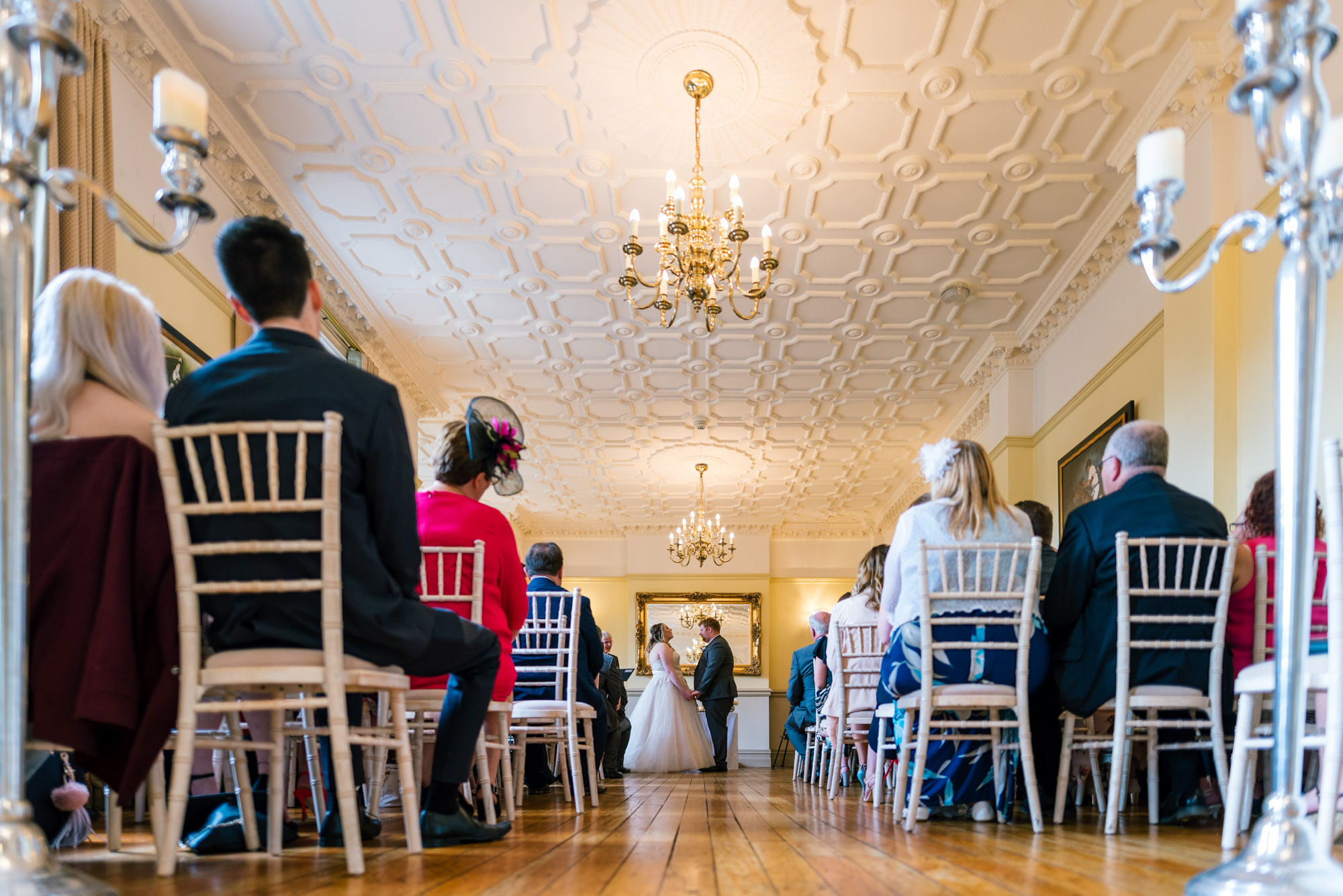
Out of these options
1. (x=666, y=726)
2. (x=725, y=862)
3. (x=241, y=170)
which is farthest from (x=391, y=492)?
(x=666, y=726)

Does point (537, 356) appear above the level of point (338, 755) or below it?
above

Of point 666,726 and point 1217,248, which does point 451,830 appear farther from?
point 666,726

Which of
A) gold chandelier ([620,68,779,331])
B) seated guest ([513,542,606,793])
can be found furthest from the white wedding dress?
gold chandelier ([620,68,779,331])

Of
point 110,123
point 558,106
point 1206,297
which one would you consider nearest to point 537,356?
point 558,106

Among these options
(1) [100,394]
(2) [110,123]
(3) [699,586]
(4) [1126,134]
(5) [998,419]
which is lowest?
(3) [699,586]

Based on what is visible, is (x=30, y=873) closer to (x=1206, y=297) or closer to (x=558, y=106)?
(x=558, y=106)

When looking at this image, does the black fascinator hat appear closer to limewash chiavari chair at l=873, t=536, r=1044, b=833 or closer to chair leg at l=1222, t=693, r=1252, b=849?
limewash chiavari chair at l=873, t=536, r=1044, b=833

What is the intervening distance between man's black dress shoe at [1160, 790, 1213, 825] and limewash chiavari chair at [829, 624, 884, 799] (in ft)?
4.64

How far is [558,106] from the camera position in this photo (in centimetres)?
523

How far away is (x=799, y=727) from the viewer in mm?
8211

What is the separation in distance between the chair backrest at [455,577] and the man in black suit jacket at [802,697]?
16.7 feet

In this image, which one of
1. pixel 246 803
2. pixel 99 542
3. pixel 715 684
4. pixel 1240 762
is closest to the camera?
pixel 99 542

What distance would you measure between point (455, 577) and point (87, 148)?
242cm

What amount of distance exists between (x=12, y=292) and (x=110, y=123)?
340 cm
